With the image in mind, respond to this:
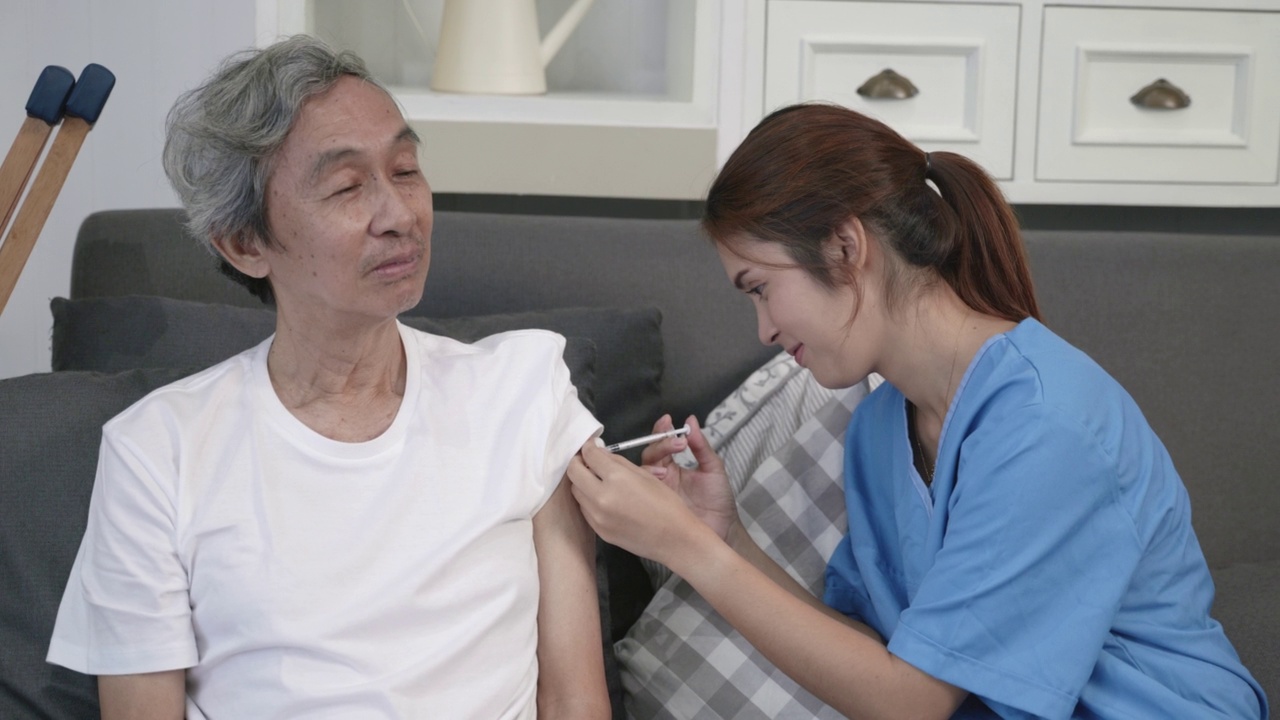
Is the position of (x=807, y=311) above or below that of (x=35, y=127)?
below

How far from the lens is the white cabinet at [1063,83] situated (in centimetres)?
198

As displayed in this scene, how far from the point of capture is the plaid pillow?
1.44m

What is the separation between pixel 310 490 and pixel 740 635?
57 centimetres

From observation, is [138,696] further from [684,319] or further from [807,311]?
[684,319]

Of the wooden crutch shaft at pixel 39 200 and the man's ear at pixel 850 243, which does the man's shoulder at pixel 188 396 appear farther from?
the man's ear at pixel 850 243

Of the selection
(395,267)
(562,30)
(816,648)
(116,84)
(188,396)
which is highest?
(562,30)

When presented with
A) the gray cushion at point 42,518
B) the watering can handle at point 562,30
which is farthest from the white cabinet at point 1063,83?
the gray cushion at point 42,518

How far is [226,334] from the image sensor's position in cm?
153

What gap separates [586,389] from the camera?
59.8 inches

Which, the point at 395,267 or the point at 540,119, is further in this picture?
the point at 540,119

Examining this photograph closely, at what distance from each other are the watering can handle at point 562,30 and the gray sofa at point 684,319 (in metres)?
0.39

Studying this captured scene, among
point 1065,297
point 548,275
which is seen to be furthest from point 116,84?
point 1065,297

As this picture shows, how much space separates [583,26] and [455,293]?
65cm

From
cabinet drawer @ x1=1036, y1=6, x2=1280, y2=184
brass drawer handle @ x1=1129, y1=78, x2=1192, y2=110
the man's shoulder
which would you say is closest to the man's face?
the man's shoulder
